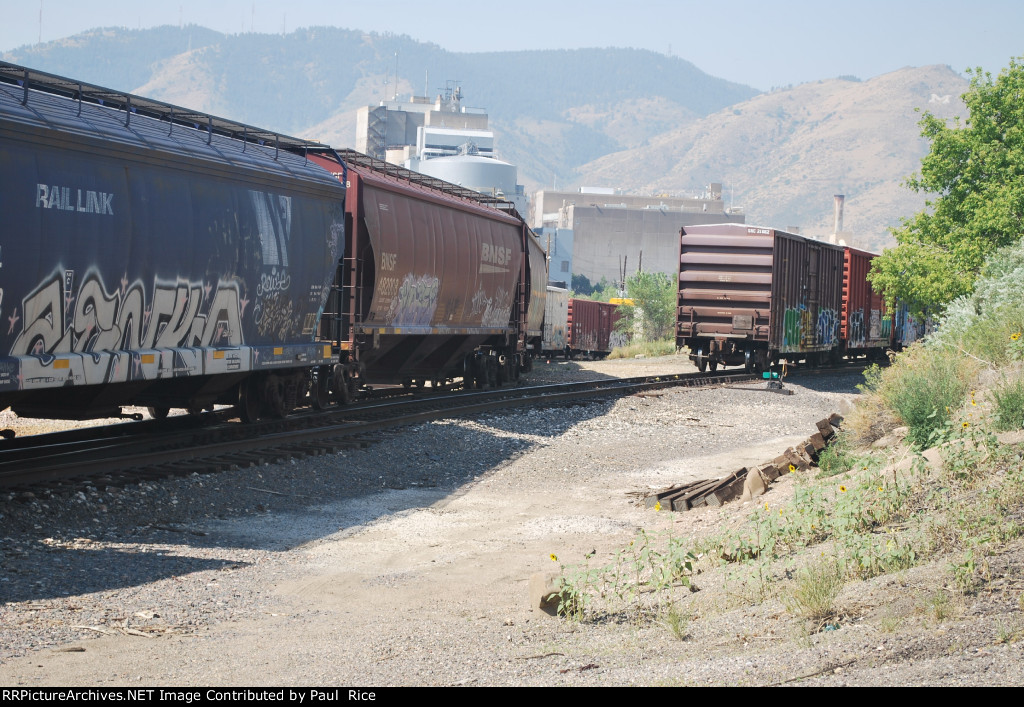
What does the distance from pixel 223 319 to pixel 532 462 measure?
4.52 meters

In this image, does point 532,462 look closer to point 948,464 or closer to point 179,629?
point 948,464

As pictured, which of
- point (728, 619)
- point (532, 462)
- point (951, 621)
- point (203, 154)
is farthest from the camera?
point (532, 462)

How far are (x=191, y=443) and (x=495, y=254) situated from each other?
10279 mm

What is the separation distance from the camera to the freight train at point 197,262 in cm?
931

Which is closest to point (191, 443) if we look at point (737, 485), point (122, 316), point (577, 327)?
point (122, 316)

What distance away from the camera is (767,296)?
25.4m

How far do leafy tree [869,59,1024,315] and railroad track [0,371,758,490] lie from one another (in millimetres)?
16334

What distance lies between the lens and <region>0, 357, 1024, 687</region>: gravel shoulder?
5270 mm

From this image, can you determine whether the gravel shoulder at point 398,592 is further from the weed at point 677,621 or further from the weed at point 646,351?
the weed at point 646,351

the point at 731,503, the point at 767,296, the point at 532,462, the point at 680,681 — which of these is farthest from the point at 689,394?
the point at 680,681

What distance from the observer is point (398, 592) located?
7840 millimetres

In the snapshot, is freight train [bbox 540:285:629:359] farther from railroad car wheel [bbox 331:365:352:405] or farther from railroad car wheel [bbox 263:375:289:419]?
railroad car wheel [bbox 263:375:289:419]

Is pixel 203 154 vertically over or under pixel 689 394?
over

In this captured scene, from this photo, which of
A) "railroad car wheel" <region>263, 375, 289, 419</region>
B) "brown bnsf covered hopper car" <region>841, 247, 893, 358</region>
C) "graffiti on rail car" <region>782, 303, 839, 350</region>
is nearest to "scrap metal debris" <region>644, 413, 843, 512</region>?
"railroad car wheel" <region>263, 375, 289, 419</region>
